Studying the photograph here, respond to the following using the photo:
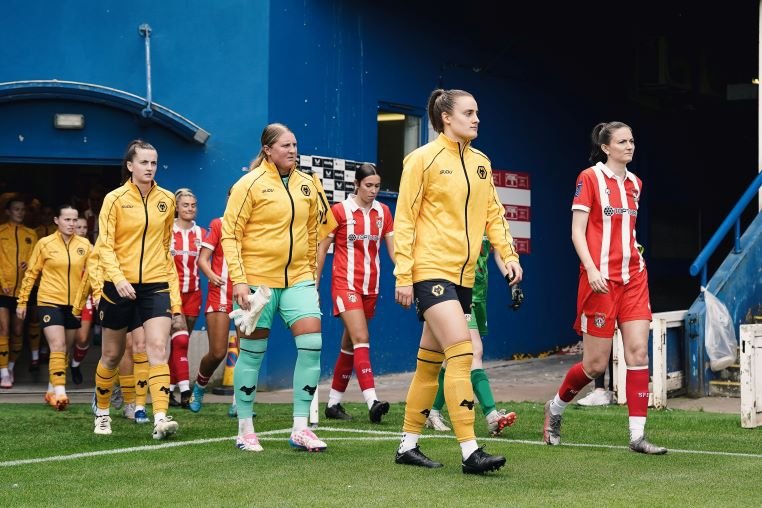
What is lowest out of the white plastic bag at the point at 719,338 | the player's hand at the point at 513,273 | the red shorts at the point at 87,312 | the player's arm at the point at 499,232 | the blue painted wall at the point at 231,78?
the white plastic bag at the point at 719,338

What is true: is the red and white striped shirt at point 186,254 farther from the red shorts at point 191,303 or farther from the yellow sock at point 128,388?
the yellow sock at point 128,388

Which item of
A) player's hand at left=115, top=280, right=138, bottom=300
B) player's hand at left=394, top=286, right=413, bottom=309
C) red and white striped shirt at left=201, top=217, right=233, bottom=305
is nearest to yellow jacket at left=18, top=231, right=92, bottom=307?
red and white striped shirt at left=201, top=217, right=233, bottom=305

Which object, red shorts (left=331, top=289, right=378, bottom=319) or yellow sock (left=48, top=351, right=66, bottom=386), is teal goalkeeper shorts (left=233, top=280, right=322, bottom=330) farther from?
yellow sock (left=48, top=351, right=66, bottom=386)

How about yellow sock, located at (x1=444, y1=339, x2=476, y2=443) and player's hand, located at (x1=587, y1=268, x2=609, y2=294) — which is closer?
yellow sock, located at (x1=444, y1=339, x2=476, y2=443)

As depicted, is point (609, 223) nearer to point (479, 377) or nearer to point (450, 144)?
point (450, 144)

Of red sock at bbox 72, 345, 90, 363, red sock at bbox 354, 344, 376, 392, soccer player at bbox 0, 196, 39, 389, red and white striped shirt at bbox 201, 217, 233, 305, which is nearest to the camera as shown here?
red sock at bbox 354, 344, 376, 392

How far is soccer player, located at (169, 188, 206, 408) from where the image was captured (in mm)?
12969

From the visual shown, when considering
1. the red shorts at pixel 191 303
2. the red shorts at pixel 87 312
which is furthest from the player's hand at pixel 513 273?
the red shorts at pixel 87 312

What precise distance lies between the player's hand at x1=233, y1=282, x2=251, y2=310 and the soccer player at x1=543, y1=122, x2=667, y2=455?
87.8 inches

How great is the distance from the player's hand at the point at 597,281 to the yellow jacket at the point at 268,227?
1.92m

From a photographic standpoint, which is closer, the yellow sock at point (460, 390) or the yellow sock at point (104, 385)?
the yellow sock at point (460, 390)

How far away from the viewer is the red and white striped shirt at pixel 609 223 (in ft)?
29.2

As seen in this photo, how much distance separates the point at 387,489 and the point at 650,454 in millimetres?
2339

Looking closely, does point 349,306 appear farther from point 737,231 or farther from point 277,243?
point 737,231
